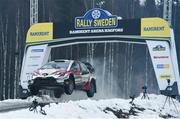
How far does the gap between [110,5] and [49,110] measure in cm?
5296

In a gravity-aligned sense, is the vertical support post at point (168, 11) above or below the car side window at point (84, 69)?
above

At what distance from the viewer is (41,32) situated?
2886cm

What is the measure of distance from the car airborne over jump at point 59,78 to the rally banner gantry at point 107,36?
4.72 meters

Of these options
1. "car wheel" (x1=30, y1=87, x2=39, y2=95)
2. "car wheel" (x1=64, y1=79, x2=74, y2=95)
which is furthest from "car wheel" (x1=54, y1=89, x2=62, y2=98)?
"car wheel" (x1=30, y1=87, x2=39, y2=95)

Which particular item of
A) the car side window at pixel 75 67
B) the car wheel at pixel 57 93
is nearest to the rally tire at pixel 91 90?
the car side window at pixel 75 67

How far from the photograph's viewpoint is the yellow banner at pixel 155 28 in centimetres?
2602

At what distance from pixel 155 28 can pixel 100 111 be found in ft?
35.7

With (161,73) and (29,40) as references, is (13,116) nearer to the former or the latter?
(161,73)

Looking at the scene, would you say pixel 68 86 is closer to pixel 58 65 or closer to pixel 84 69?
pixel 58 65

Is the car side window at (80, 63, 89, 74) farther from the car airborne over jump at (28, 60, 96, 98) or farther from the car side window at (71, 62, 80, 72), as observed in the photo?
the car side window at (71, 62, 80, 72)

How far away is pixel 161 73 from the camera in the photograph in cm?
2594

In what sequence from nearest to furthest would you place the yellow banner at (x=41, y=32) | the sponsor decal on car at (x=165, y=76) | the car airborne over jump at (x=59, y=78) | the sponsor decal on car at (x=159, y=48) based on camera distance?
the car airborne over jump at (x=59, y=78) < the sponsor decal on car at (x=165, y=76) < the sponsor decal on car at (x=159, y=48) < the yellow banner at (x=41, y=32)

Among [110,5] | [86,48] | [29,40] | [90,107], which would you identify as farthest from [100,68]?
[90,107]

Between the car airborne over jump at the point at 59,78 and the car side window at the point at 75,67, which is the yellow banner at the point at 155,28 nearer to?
the car airborne over jump at the point at 59,78
